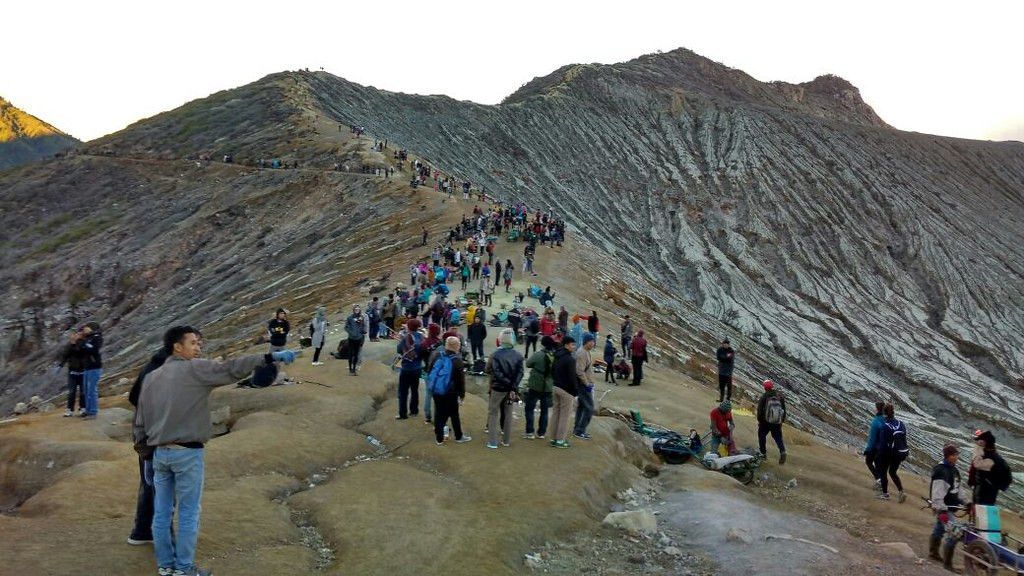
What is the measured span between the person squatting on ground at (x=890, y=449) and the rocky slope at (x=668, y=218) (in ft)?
47.4

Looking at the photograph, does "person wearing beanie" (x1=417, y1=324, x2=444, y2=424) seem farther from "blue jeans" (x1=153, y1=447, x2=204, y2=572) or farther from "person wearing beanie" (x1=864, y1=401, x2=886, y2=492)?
"person wearing beanie" (x1=864, y1=401, x2=886, y2=492)

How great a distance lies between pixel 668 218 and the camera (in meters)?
75.7

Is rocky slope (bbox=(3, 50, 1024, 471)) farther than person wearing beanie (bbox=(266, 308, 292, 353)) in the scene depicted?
Yes

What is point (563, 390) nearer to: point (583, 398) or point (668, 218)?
point (583, 398)

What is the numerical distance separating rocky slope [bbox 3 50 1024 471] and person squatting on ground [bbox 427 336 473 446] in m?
18.1

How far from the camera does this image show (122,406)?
1577cm

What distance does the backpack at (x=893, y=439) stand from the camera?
1408cm

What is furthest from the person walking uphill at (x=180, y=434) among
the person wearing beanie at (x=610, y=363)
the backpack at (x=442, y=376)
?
the person wearing beanie at (x=610, y=363)

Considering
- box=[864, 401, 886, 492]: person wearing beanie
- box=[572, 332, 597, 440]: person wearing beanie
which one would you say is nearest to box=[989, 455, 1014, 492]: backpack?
box=[864, 401, 886, 492]: person wearing beanie

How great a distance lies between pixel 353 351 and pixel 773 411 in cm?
982

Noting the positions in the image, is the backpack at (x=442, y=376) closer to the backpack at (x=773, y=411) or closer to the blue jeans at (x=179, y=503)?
the blue jeans at (x=179, y=503)

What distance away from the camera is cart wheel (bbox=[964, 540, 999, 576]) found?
9.54m

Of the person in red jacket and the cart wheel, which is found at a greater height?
the person in red jacket

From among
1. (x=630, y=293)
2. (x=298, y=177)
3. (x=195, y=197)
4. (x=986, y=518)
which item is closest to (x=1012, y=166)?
(x=630, y=293)
